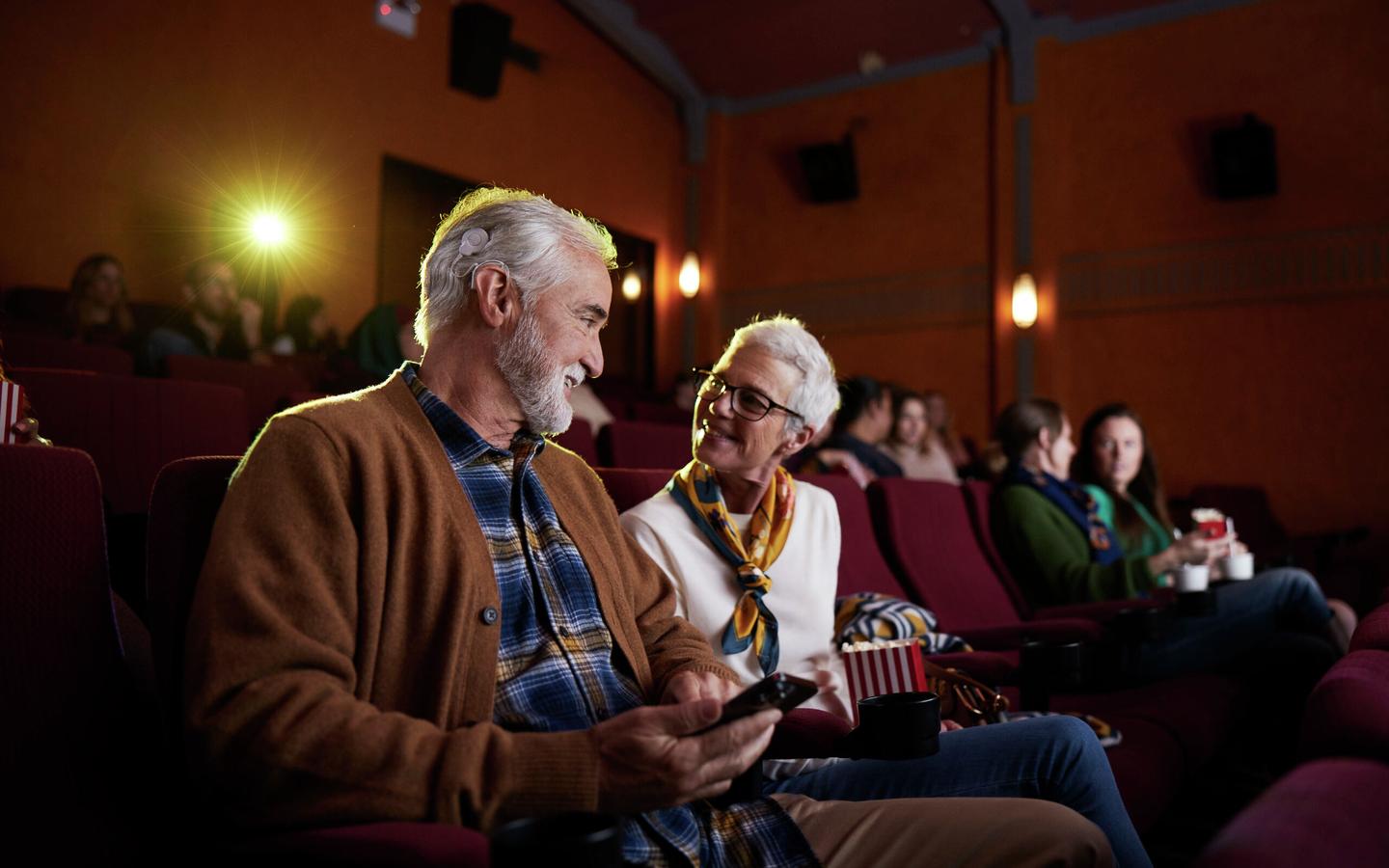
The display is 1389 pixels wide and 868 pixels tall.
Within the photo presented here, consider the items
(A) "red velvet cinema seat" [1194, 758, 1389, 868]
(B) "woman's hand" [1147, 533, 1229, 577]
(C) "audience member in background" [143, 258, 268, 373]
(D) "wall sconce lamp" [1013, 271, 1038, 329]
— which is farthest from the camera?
(D) "wall sconce lamp" [1013, 271, 1038, 329]

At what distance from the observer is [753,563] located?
161 cm

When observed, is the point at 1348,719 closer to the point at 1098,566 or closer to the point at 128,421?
the point at 1098,566

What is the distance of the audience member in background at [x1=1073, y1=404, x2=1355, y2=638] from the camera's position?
9.98 feet

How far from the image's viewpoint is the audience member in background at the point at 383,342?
3723mm

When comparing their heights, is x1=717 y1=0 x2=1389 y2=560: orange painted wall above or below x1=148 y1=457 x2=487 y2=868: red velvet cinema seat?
above

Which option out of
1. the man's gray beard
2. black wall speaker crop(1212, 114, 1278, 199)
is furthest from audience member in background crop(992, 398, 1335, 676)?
black wall speaker crop(1212, 114, 1278, 199)

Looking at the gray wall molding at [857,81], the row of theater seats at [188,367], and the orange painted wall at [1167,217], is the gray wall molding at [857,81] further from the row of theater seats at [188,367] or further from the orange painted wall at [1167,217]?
the row of theater seats at [188,367]

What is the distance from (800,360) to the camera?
1.80 metres

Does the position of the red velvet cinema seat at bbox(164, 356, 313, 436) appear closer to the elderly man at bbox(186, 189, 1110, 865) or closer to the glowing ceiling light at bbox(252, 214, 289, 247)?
the elderly man at bbox(186, 189, 1110, 865)

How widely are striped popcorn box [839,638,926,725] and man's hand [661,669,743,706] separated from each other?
261 mm

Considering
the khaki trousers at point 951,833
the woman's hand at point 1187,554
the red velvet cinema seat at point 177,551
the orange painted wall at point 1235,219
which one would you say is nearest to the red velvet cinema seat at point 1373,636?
the khaki trousers at point 951,833

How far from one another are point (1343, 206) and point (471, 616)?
6496mm

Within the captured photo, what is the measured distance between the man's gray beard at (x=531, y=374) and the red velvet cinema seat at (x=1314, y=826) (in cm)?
79

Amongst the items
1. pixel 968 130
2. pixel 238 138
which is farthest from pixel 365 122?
pixel 968 130
